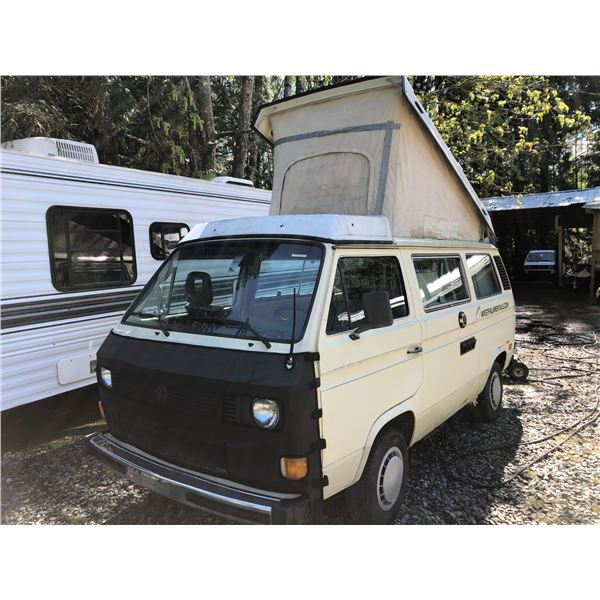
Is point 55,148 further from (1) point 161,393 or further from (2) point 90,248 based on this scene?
(1) point 161,393

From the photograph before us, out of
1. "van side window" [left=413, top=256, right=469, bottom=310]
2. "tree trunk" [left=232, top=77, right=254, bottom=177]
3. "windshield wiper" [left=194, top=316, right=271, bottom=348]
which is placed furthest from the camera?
"tree trunk" [left=232, top=77, right=254, bottom=177]

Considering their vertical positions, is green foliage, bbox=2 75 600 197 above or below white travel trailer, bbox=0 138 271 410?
above

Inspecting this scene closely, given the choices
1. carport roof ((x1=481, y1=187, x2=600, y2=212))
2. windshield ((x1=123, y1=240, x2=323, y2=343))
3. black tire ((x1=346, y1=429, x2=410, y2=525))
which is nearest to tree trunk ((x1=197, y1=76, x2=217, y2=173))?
windshield ((x1=123, y1=240, x2=323, y2=343))

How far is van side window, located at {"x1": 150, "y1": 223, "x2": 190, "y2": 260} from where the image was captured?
5834 millimetres

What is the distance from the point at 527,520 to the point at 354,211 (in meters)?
2.63

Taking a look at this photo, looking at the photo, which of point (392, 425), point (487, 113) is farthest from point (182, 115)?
point (392, 425)

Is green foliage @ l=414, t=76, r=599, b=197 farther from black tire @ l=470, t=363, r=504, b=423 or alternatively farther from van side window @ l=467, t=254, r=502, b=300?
black tire @ l=470, t=363, r=504, b=423

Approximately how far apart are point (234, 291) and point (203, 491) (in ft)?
3.87

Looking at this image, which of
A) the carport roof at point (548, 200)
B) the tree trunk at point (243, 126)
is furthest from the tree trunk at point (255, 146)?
the carport roof at point (548, 200)

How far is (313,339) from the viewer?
2.49m

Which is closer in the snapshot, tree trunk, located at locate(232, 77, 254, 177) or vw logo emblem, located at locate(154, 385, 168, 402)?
vw logo emblem, located at locate(154, 385, 168, 402)

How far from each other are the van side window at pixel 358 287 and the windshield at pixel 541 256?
20.0 metres

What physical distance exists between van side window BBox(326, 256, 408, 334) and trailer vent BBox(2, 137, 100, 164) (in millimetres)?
3636

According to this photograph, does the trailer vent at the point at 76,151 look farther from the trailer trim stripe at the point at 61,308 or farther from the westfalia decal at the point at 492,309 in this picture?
the westfalia decal at the point at 492,309
